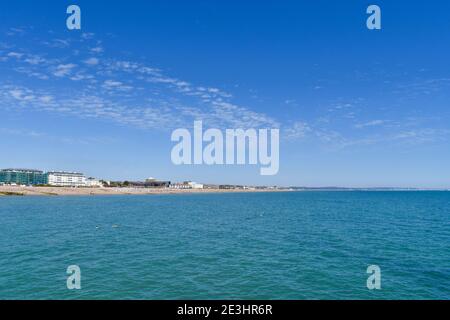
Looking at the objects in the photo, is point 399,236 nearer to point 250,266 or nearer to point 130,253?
point 250,266

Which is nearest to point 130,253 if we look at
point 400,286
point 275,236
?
point 275,236

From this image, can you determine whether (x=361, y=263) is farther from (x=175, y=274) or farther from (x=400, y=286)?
(x=175, y=274)

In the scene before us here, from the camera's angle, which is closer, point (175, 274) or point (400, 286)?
point (400, 286)

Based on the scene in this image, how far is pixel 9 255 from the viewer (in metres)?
33.3

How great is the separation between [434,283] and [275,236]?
23.7 meters

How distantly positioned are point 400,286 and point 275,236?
23.4 meters

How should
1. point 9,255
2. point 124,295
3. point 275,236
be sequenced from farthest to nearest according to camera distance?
point 275,236
point 9,255
point 124,295
